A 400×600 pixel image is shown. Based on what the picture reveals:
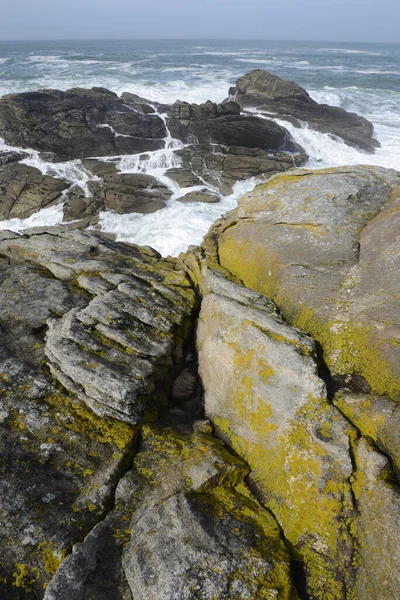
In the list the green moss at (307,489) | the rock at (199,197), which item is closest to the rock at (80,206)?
the rock at (199,197)

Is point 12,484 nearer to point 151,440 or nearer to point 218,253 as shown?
point 151,440

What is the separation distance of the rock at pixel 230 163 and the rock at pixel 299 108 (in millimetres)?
13155

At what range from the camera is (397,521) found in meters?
6.02

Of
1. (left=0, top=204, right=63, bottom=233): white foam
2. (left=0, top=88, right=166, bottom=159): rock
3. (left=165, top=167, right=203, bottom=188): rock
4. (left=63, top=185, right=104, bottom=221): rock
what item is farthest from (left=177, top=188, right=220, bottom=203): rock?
(left=0, top=88, right=166, bottom=159): rock

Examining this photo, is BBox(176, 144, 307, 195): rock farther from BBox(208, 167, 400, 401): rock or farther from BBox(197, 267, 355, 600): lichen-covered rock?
BBox(197, 267, 355, 600): lichen-covered rock

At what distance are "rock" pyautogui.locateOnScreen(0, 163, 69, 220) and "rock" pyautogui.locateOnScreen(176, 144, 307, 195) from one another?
14613 millimetres

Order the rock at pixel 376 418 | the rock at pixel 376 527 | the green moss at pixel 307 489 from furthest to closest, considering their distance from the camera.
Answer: the rock at pixel 376 418
the green moss at pixel 307 489
the rock at pixel 376 527

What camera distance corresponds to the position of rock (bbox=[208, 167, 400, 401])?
841cm

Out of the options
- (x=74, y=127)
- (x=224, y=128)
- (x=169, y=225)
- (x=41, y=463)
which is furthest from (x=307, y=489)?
(x=74, y=127)

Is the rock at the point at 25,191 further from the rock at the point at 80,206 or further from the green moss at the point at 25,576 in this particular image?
the green moss at the point at 25,576

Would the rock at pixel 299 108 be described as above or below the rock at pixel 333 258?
above

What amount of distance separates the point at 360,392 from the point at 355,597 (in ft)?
11.6

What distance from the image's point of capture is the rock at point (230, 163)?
40.2 m

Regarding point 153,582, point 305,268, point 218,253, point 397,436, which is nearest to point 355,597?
point 397,436
